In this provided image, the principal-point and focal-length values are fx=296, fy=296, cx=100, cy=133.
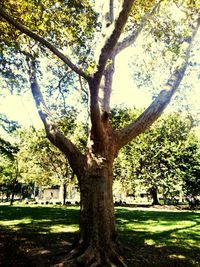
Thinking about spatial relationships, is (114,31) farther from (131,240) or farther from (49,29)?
(131,240)

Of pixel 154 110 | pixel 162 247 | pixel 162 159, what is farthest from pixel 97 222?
pixel 162 159

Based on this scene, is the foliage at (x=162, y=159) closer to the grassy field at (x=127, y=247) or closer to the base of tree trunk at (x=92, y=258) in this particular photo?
the grassy field at (x=127, y=247)

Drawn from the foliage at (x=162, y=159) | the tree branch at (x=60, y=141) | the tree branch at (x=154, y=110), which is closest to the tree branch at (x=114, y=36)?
the tree branch at (x=154, y=110)

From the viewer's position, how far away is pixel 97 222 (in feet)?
26.8

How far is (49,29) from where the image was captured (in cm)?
1192

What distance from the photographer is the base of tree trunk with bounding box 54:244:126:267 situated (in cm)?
745

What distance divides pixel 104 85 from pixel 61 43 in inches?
180

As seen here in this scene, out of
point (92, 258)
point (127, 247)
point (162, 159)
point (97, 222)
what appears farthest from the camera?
point (162, 159)

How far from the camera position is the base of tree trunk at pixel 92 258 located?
7452mm

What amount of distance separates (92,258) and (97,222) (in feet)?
3.09

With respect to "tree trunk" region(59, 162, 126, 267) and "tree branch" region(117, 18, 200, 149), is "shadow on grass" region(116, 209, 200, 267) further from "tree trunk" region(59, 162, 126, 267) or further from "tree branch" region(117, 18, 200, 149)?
"tree branch" region(117, 18, 200, 149)

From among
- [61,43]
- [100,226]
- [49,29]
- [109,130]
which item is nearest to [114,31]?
[109,130]

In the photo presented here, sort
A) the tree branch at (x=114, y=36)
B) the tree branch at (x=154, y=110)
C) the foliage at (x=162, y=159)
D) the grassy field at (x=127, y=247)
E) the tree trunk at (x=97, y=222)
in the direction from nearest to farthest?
the tree branch at (x=114, y=36)
the tree trunk at (x=97, y=222)
the grassy field at (x=127, y=247)
the tree branch at (x=154, y=110)
the foliage at (x=162, y=159)

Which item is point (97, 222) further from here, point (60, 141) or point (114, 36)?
point (114, 36)
